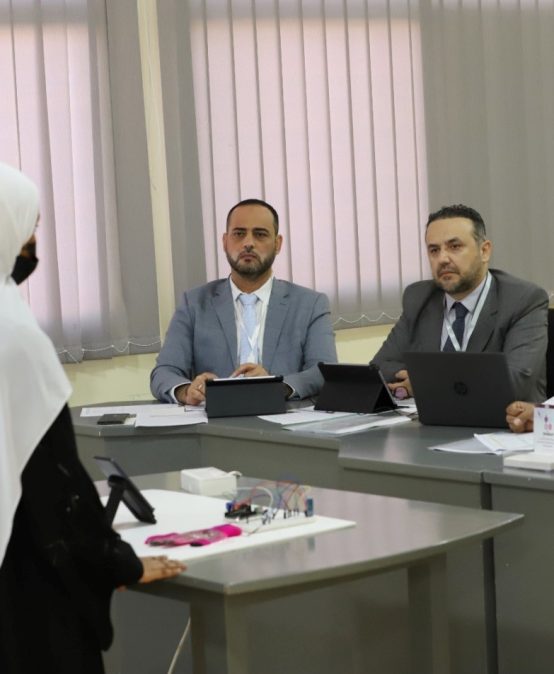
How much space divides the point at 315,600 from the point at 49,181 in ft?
8.59

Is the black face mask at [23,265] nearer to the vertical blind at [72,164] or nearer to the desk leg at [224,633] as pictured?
the desk leg at [224,633]

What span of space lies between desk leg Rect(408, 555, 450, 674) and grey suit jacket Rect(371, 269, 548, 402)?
5.19ft

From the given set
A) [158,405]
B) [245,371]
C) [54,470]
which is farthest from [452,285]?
[54,470]

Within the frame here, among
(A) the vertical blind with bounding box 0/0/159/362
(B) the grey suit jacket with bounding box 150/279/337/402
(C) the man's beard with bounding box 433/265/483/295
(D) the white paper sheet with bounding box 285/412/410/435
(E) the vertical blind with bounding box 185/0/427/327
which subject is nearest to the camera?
(D) the white paper sheet with bounding box 285/412/410/435

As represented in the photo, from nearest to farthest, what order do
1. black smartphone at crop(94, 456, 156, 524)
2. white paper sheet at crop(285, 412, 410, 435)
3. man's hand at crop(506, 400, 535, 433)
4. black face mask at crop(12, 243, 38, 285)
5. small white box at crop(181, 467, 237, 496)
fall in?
black face mask at crop(12, 243, 38, 285) → black smartphone at crop(94, 456, 156, 524) → small white box at crop(181, 467, 237, 496) → man's hand at crop(506, 400, 535, 433) → white paper sheet at crop(285, 412, 410, 435)

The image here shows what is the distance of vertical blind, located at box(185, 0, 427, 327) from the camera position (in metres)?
5.44

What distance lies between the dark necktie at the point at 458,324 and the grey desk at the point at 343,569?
1631 mm

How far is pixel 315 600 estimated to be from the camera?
304cm

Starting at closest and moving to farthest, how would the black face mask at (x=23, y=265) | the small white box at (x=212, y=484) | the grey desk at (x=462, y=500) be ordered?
1. the black face mask at (x=23, y=265)
2. the small white box at (x=212, y=484)
3. the grey desk at (x=462, y=500)

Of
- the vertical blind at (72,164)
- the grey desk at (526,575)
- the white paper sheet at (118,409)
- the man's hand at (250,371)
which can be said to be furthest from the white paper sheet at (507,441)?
the vertical blind at (72,164)

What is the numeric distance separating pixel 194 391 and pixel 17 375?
2.36m

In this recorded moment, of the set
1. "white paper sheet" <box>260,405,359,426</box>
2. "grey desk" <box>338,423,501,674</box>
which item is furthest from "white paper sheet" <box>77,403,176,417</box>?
"grey desk" <box>338,423,501,674</box>

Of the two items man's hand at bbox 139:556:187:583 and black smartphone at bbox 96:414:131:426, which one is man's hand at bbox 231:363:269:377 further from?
man's hand at bbox 139:556:187:583

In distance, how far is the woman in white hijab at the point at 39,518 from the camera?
1.94 metres
